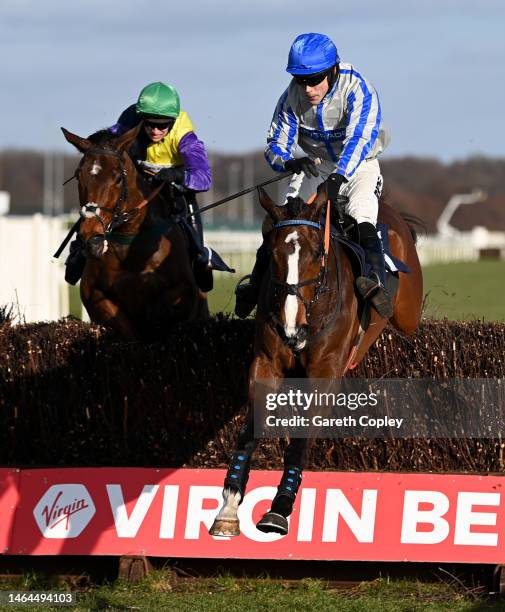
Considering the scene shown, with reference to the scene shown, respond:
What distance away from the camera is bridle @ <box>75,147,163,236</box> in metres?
6.64

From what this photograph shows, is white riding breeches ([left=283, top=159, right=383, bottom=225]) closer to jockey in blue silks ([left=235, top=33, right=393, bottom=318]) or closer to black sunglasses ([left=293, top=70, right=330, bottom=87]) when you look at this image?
jockey in blue silks ([left=235, top=33, right=393, bottom=318])

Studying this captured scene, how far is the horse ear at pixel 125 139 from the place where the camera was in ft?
22.9

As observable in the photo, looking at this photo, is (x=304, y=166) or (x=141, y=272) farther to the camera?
(x=141, y=272)

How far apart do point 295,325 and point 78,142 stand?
8.04 ft

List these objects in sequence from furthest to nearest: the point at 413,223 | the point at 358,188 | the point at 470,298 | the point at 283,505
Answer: the point at 470,298 → the point at 413,223 → the point at 358,188 → the point at 283,505

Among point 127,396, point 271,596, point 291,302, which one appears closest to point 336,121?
point 291,302

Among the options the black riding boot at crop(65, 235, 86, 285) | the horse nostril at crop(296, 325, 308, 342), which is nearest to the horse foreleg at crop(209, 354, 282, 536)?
the horse nostril at crop(296, 325, 308, 342)

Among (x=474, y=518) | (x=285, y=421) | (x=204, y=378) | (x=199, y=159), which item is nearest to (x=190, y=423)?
(x=204, y=378)

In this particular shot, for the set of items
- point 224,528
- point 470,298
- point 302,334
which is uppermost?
point 302,334

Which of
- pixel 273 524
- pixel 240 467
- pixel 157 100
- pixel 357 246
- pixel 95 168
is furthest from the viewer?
pixel 157 100

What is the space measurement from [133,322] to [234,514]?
9.46 feet

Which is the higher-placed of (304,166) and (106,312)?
(304,166)

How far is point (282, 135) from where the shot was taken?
6293 millimetres

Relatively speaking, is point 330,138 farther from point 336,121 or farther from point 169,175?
point 169,175
